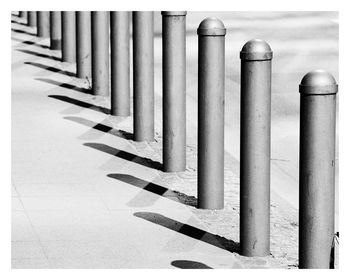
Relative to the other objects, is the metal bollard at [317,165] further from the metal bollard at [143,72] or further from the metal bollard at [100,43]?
the metal bollard at [100,43]

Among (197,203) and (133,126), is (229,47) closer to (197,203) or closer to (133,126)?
(133,126)

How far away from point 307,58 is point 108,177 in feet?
19.7

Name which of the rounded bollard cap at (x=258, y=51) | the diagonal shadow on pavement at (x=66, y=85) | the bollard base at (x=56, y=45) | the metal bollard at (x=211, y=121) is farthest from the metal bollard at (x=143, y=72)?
the bollard base at (x=56, y=45)

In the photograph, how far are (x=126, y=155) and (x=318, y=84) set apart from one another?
3.69m

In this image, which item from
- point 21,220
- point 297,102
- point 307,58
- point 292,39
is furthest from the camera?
point 292,39

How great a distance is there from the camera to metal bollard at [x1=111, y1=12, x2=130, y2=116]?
34.6 feet

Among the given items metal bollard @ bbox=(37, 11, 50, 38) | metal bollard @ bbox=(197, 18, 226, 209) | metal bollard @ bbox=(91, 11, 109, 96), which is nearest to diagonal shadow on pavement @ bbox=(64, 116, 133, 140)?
metal bollard @ bbox=(91, 11, 109, 96)

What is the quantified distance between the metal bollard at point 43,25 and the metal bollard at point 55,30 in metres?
0.93

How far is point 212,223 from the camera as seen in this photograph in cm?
751

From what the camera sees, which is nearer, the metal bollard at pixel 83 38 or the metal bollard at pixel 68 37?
the metal bollard at pixel 83 38

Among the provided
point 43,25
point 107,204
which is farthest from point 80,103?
point 43,25

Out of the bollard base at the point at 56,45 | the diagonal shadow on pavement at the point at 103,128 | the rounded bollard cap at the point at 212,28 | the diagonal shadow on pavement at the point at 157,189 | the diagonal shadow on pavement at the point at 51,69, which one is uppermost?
the rounded bollard cap at the point at 212,28

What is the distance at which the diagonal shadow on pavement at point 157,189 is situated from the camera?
8094 millimetres
